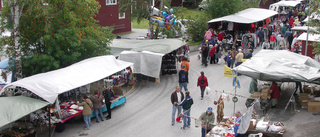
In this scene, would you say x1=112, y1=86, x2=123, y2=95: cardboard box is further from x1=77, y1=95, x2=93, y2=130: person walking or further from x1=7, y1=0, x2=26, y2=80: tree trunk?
x1=7, y1=0, x2=26, y2=80: tree trunk

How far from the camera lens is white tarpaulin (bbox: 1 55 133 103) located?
11.0 meters

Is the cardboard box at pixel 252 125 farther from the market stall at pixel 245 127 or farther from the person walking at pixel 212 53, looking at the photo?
the person walking at pixel 212 53

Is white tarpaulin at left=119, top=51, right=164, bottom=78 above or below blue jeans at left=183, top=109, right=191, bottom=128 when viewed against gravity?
above

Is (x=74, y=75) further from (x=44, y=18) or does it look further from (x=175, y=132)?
(x=175, y=132)

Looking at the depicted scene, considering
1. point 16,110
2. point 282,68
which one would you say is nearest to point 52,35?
point 16,110

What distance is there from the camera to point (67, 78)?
12.1 metres

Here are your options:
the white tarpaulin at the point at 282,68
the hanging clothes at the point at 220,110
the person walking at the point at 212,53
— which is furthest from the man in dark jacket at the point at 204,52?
the hanging clothes at the point at 220,110

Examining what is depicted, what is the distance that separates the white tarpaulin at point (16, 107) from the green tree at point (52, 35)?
139 inches

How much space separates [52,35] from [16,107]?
16.7ft

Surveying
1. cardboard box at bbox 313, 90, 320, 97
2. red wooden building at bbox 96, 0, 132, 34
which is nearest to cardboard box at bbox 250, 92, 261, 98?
cardboard box at bbox 313, 90, 320, 97

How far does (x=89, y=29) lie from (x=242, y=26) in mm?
15118

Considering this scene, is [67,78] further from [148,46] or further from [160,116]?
[148,46]

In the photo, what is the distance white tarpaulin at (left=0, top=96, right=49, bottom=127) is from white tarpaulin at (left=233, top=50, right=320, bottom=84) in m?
7.75

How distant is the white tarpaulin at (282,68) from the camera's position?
40.3 ft
